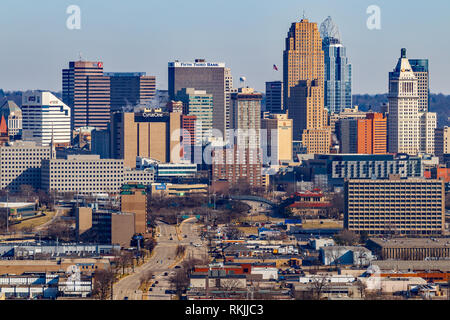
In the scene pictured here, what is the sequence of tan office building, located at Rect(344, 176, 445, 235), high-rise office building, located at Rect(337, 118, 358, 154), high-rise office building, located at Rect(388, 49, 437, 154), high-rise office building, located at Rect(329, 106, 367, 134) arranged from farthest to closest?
high-rise office building, located at Rect(329, 106, 367, 134) → high-rise office building, located at Rect(388, 49, 437, 154) → high-rise office building, located at Rect(337, 118, 358, 154) → tan office building, located at Rect(344, 176, 445, 235)

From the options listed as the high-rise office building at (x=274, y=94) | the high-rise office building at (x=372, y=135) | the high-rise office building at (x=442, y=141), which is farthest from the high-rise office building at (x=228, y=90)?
the high-rise office building at (x=442, y=141)

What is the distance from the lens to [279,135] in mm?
40875

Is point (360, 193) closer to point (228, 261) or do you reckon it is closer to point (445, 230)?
point (445, 230)

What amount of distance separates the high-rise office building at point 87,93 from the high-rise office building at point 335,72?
10.7 meters

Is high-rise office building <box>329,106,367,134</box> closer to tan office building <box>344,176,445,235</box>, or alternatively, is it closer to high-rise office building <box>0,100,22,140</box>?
high-rise office building <box>0,100,22,140</box>

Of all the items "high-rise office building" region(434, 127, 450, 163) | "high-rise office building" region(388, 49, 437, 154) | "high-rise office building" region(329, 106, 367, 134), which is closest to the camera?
"high-rise office building" region(434, 127, 450, 163)

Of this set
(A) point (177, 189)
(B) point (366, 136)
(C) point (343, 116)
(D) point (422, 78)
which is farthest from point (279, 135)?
(A) point (177, 189)

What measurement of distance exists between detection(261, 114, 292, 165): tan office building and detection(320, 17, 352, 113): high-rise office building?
32.2 ft

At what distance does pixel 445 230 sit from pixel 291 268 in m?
7.95

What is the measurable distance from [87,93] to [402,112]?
13.8 metres

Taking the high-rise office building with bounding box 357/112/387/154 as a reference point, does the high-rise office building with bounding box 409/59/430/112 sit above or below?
above

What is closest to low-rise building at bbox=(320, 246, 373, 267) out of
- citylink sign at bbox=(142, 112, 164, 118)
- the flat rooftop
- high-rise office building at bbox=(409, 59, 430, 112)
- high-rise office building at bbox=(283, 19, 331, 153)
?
the flat rooftop

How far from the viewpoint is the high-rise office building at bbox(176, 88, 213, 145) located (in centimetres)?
4216

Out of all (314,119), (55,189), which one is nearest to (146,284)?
(55,189)
